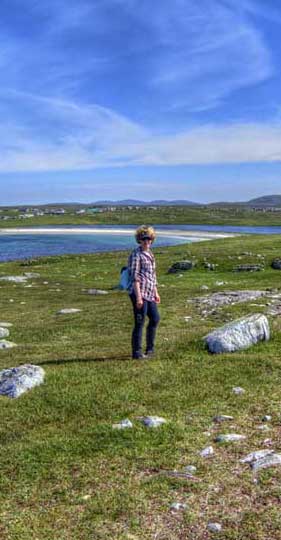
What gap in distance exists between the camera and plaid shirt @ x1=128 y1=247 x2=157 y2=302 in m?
12.9

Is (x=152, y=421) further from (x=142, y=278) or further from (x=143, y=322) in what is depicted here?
(x=142, y=278)

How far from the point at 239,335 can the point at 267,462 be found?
22.1 ft

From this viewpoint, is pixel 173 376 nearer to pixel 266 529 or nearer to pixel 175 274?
pixel 266 529

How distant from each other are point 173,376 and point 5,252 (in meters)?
81.3

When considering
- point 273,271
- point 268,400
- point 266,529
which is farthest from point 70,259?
point 266,529

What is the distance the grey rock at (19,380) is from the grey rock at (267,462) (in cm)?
580

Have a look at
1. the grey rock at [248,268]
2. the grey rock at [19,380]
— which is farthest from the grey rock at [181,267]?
the grey rock at [19,380]

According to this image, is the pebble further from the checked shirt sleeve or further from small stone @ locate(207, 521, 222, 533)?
the checked shirt sleeve

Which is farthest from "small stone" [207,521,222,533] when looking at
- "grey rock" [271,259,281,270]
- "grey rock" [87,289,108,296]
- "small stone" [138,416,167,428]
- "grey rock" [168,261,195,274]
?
"grey rock" [168,261,195,274]

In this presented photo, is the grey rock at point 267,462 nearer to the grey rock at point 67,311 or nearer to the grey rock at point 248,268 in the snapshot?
the grey rock at point 67,311

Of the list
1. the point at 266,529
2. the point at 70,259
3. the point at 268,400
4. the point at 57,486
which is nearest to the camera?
the point at 266,529

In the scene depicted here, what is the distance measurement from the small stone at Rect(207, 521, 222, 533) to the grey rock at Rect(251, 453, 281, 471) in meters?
1.47

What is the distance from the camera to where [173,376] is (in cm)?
1205

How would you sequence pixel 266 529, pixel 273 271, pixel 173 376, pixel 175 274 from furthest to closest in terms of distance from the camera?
pixel 175 274
pixel 273 271
pixel 173 376
pixel 266 529
